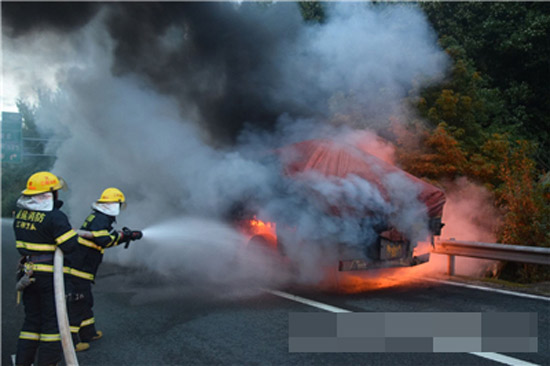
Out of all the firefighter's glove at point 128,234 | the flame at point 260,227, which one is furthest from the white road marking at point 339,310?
the firefighter's glove at point 128,234

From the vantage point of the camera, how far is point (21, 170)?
124 ft

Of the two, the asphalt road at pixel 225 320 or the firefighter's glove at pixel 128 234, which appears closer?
the asphalt road at pixel 225 320

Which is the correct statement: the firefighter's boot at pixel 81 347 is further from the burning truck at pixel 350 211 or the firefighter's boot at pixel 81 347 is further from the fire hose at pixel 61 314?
the burning truck at pixel 350 211

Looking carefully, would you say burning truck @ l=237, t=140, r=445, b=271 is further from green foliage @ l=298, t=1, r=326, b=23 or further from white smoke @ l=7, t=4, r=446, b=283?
green foliage @ l=298, t=1, r=326, b=23

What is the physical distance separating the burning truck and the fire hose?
293 cm

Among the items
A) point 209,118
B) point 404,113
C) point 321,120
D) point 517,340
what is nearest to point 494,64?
point 404,113

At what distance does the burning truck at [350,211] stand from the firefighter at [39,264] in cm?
293

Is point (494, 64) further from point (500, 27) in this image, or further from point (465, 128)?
point (465, 128)

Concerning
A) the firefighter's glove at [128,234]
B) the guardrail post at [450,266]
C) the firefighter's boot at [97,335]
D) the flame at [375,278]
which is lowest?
the firefighter's boot at [97,335]

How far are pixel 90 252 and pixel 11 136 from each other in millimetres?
21675

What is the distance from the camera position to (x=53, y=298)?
3.61m

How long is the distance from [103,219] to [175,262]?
3.40m

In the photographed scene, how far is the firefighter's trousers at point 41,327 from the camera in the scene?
354cm

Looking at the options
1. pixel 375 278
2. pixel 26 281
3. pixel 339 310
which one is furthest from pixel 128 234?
pixel 375 278
